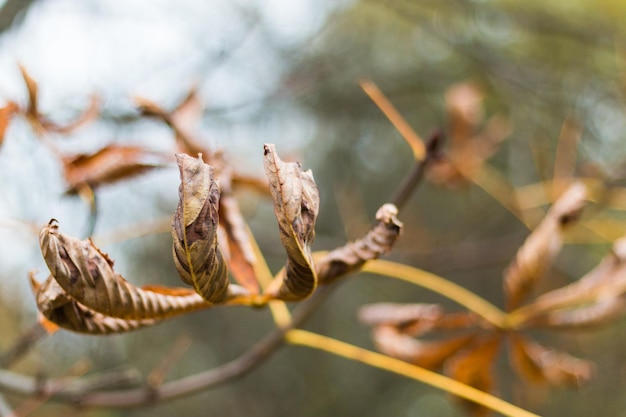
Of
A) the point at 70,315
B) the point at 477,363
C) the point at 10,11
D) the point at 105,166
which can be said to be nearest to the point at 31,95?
the point at 105,166

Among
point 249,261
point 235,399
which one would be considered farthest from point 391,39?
point 249,261

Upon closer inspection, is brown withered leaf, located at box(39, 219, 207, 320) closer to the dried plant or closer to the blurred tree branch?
the dried plant

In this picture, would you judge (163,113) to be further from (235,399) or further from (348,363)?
(348,363)

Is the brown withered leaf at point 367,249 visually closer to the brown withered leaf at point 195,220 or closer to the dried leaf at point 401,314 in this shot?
the brown withered leaf at point 195,220

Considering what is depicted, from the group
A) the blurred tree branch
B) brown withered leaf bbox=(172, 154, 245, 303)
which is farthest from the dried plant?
the blurred tree branch

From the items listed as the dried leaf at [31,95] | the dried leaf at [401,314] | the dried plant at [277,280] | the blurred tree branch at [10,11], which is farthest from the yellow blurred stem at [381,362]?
the blurred tree branch at [10,11]

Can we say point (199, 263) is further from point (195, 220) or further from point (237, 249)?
point (237, 249)
